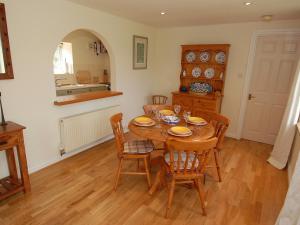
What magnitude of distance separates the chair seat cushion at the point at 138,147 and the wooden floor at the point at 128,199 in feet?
1.58

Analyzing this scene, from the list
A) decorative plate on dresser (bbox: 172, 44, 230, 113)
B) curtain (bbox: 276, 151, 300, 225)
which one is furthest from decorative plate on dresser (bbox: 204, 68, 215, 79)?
curtain (bbox: 276, 151, 300, 225)

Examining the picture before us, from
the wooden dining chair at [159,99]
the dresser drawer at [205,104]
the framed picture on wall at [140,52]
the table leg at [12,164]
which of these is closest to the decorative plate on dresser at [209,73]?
the dresser drawer at [205,104]

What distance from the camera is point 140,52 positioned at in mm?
4254

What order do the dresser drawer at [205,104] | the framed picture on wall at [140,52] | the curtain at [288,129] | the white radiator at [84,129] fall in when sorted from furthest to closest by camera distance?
the framed picture on wall at [140,52]
the dresser drawer at [205,104]
the white radiator at [84,129]
the curtain at [288,129]

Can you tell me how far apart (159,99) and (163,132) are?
8.86 feet

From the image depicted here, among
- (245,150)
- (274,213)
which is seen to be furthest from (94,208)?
(245,150)

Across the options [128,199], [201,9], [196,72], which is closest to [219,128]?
[128,199]

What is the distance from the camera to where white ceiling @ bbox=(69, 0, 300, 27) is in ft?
8.41

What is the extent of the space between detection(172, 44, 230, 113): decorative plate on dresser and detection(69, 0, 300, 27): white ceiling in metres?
0.64

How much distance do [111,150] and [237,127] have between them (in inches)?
104

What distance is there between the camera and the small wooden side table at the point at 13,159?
195cm

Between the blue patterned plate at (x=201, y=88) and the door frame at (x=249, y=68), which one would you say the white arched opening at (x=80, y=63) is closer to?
the blue patterned plate at (x=201, y=88)

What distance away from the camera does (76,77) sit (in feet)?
17.5

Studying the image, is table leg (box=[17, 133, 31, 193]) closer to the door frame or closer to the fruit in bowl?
the fruit in bowl
